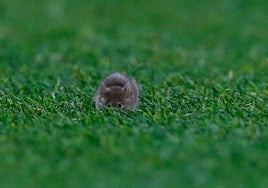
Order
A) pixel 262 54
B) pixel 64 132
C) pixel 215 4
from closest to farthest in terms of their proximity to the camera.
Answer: pixel 64 132
pixel 262 54
pixel 215 4

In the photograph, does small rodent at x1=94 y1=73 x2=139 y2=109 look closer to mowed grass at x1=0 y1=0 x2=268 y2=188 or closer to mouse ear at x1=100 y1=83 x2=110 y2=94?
mouse ear at x1=100 y1=83 x2=110 y2=94

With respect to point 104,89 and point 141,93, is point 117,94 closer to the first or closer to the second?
point 104,89

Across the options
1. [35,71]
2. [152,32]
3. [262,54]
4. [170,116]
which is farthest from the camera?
[152,32]

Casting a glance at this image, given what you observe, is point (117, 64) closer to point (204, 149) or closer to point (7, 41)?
point (7, 41)

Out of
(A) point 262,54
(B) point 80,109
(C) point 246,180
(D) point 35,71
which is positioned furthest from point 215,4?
(C) point 246,180

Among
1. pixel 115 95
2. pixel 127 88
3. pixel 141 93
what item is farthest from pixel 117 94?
pixel 141 93

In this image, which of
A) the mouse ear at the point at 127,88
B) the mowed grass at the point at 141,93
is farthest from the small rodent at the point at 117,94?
the mowed grass at the point at 141,93
